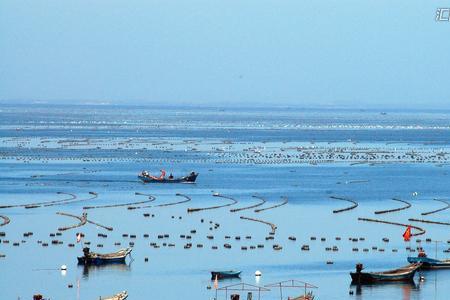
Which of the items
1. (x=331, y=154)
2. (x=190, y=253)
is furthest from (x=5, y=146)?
(x=190, y=253)

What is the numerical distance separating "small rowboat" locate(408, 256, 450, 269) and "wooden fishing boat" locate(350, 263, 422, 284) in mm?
979

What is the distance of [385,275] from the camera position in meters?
47.4

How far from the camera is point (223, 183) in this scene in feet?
307

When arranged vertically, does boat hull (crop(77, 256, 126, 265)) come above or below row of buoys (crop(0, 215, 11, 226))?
above

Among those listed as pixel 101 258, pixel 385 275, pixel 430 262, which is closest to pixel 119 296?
pixel 101 258

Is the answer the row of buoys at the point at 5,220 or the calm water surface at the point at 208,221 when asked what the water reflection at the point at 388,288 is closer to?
the calm water surface at the point at 208,221

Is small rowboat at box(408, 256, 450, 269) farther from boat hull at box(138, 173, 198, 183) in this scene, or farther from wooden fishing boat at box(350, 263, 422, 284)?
boat hull at box(138, 173, 198, 183)

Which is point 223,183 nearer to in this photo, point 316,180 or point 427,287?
point 316,180

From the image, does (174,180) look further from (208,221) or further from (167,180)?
(208,221)

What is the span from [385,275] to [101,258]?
1210 cm

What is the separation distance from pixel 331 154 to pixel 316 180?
123ft

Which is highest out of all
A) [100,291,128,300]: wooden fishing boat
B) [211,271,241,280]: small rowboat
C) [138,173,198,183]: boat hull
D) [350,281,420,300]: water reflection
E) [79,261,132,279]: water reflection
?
[100,291,128,300]: wooden fishing boat

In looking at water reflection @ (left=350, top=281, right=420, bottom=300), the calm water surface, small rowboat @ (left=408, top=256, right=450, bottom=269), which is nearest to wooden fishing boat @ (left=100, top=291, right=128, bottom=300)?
the calm water surface

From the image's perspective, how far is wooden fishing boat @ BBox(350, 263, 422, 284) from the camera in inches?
1843
